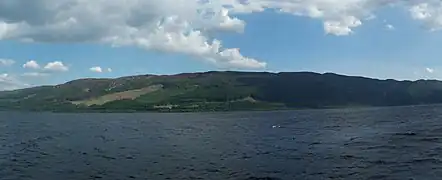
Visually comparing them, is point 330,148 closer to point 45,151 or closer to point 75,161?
point 75,161

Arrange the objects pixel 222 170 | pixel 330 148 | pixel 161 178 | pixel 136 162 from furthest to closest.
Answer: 1. pixel 330 148
2. pixel 136 162
3. pixel 222 170
4. pixel 161 178

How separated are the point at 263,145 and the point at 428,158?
880 inches

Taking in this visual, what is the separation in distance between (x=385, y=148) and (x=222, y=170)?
19.2 m

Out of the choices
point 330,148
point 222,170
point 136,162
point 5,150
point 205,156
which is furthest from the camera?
point 5,150

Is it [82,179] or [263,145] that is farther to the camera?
[263,145]

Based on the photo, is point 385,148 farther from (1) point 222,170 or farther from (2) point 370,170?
(1) point 222,170

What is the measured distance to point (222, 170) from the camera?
42031 mm

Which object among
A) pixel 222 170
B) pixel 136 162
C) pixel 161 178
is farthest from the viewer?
pixel 136 162

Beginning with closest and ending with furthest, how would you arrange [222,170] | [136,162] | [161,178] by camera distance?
[161,178] → [222,170] → [136,162]

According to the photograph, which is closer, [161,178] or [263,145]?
[161,178]

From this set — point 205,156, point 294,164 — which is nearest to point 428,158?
point 294,164

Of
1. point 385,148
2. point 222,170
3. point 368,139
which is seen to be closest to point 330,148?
point 385,148

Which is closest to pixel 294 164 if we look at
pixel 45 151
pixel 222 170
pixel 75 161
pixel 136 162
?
pixel 222 170

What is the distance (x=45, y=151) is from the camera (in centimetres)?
5878
